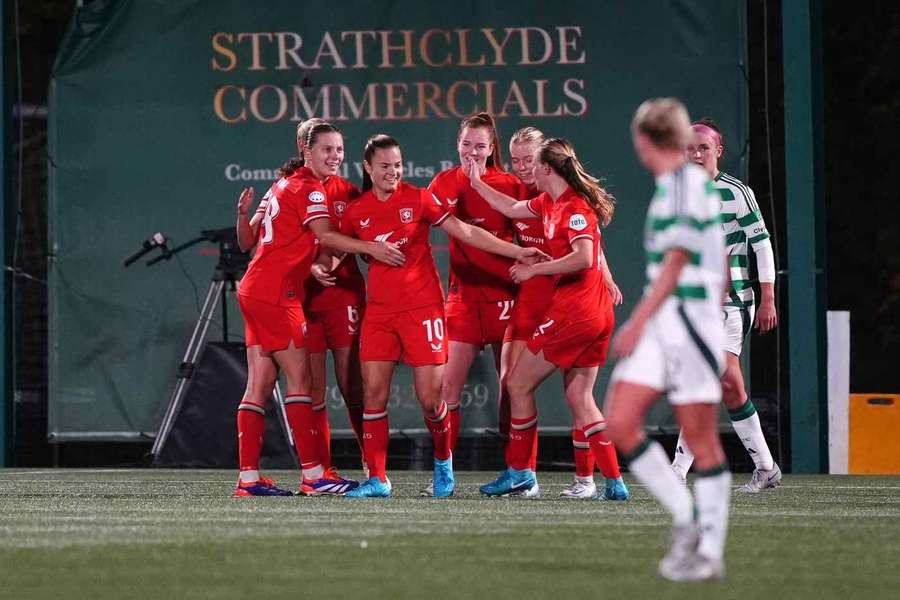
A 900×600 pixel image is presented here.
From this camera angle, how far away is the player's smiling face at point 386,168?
26.1 feet

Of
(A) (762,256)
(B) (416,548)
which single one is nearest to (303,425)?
(A) (762,256)

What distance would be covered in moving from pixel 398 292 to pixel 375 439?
73cm

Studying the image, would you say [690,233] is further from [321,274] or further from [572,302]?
[321,274]

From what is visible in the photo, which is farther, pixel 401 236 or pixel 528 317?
pixel 528 317

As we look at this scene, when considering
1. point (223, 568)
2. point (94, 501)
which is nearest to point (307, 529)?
point (223, 568)

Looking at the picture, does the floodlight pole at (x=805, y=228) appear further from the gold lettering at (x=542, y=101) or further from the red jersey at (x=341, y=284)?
the red jersey at (x=341, y=284)

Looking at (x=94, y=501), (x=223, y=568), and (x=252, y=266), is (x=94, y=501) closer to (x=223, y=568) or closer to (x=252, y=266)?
(x=252, y=266)

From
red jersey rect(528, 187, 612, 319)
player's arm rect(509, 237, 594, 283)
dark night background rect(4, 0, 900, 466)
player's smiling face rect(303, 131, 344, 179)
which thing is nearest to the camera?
player's arm rect(509, 237, 594, 283)

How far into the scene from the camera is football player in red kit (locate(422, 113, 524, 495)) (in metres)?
8.51

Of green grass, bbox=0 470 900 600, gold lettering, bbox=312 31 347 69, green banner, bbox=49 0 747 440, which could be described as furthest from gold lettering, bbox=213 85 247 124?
green grass, bbox=0 470 900 600

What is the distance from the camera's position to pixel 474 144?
8.30 meters

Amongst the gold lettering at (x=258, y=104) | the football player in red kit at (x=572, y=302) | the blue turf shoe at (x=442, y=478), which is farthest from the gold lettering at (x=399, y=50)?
the blue turf shoe at (x=442, y=478)

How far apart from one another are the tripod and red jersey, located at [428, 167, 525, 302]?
9.89 ft

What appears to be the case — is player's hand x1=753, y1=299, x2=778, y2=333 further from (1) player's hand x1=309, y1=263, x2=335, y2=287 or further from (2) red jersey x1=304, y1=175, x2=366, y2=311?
(1) player's hand x1=309, y1=263, x2=335, y2=287
